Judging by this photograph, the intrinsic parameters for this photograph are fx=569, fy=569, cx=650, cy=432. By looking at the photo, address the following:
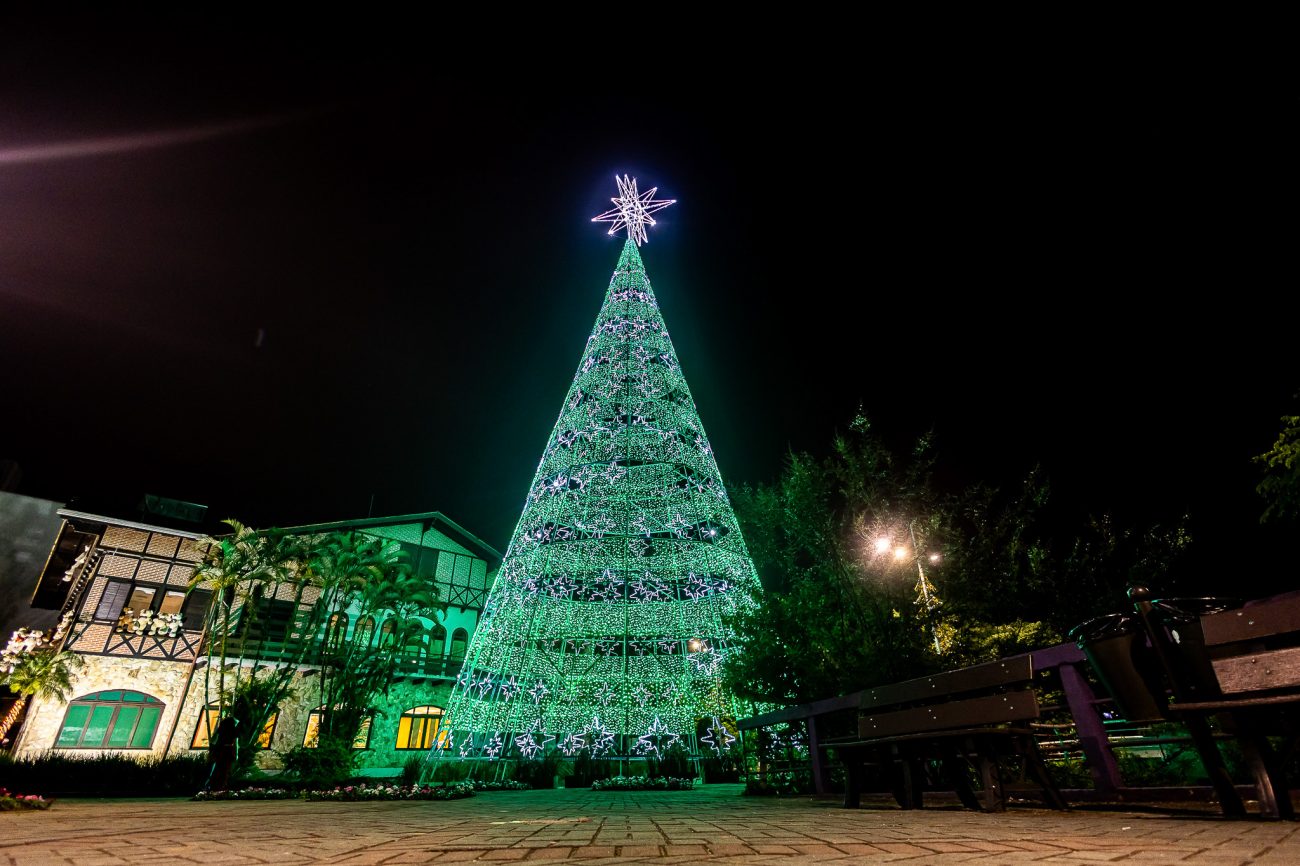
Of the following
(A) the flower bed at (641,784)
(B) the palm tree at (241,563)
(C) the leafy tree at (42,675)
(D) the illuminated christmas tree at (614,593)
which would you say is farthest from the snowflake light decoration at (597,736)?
(C) the leafy tree at (42,675)

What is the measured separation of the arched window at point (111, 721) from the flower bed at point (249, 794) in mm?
9192

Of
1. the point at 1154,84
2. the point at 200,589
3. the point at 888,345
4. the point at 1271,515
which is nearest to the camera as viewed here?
the point at 1154,84

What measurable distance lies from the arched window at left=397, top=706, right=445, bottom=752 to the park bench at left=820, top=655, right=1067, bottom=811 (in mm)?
22323

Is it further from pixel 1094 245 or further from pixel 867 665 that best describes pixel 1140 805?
pixel 1094 245

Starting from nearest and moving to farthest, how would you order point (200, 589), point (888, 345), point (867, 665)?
1. point (867, 665)
2. point (888, 345)
3. point (200, 589)

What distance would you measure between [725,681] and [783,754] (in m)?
1.74

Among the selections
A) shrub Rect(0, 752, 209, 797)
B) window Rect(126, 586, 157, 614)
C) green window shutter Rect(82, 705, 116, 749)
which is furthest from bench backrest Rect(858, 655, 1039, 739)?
window Rect(126, 586, 157, 614)

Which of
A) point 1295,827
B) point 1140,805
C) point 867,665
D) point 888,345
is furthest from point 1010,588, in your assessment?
point 1295,827

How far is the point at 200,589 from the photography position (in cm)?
2062

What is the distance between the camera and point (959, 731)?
377 cm

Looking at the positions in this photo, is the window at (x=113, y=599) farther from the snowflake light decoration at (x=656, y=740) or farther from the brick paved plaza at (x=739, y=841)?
the brick paved plaza at (x=739, y=841)

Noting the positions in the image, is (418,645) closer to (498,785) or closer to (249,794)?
(249,794)

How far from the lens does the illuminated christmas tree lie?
13.0 metres

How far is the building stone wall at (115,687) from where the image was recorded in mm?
16922
